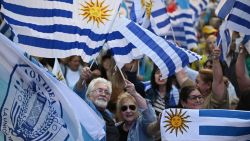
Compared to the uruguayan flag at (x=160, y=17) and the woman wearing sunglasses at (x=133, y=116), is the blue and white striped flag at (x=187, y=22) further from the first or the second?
the woman wearing sunglasses at (x=133, y=116)

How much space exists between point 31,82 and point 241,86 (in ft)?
9.37

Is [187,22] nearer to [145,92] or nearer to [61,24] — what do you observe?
[145,92]

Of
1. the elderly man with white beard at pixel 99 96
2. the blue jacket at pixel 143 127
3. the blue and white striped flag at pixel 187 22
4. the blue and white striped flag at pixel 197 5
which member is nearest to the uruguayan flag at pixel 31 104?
the elderly man with white beard at pixel 99 96

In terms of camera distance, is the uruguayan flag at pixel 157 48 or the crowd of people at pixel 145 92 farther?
the uruguayan flag at pixel 157 48

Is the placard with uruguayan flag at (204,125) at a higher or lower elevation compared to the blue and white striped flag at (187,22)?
lower

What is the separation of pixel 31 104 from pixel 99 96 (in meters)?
1.76

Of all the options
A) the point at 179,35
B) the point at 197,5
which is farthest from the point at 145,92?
the point at 197,5

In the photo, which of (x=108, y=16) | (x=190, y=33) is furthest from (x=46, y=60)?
(x=190, y=33)

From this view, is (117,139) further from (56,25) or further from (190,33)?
(190,33)

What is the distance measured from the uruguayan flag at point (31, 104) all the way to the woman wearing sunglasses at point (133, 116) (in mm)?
1237

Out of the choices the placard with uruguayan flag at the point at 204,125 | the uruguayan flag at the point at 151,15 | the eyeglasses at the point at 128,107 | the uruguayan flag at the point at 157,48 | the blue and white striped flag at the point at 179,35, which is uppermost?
the blue and white striped flag at the point at 179,35

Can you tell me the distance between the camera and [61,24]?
9.55 m

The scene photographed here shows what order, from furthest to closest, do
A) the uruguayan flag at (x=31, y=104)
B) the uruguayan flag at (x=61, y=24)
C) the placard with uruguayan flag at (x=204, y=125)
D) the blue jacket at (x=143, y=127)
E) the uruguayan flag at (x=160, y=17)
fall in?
1. the uruguayan flag at (x=160, y=17)
2. the blue jacket at (x=143, y=127)
3. the uruguayan flag at (x=61, y=24)
4. the placard with uruguayan flag at (x=204, y=125)
5. the uruguayan flag at (x=31, y=104)

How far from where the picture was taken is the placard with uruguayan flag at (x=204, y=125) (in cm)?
916
